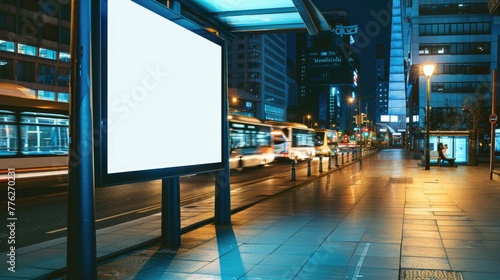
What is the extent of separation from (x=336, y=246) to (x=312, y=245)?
41 centimetres

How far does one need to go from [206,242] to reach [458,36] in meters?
82.6

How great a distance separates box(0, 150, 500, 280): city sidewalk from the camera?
6.55 m

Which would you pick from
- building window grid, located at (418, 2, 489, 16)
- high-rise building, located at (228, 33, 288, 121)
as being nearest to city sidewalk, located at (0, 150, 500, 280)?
building window grid, located at (418, 2, 489, 16)

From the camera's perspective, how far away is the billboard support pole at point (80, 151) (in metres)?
4.78

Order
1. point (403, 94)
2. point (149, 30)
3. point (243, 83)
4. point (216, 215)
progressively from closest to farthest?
point (149, 30)
point (216, 215)
point (243, 83)
point (403, 94)

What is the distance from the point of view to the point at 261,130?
34250 mm

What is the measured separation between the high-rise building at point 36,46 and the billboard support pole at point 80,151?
62.7 metres

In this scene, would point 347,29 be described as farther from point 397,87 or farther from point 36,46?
point 397,87

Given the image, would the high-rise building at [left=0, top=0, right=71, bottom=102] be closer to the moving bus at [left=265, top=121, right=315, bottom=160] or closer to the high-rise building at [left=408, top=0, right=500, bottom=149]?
the moving bus at [left=265, top=121, right=315, bottom=160]

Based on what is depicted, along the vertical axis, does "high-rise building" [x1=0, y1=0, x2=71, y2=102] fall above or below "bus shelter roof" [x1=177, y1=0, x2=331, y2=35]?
above

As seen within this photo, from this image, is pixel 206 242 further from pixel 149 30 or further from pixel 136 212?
pixel 136 212

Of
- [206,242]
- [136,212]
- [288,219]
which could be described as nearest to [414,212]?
[288,219]

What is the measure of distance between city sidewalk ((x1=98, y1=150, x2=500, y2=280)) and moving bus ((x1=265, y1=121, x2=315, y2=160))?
1037 inches

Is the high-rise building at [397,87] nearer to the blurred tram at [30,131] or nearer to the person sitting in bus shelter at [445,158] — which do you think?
the person sitting in bus shelter at [445,158]
